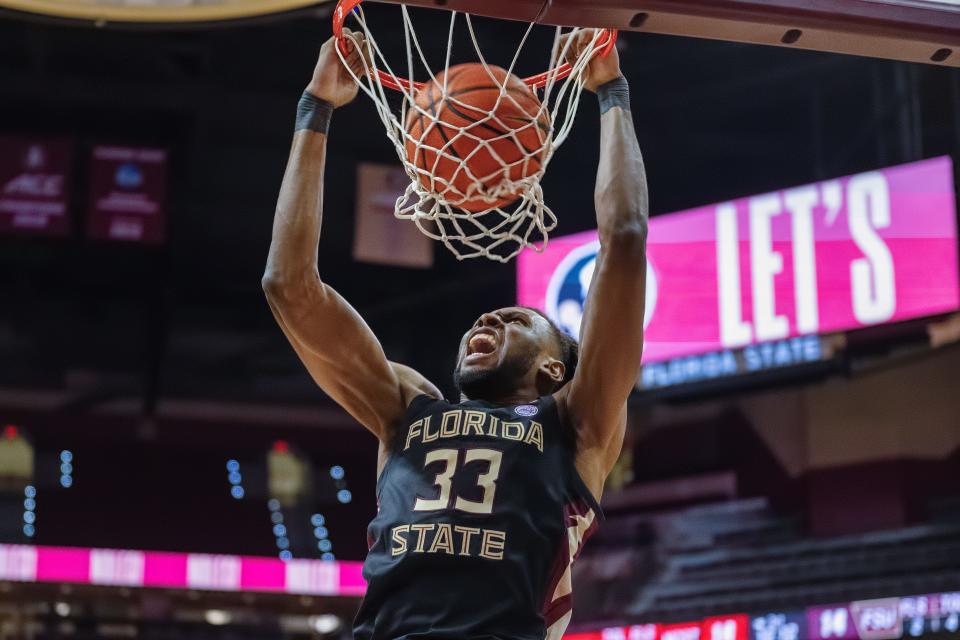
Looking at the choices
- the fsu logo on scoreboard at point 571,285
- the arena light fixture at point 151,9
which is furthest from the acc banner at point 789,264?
the arena light fixture at point 151,9

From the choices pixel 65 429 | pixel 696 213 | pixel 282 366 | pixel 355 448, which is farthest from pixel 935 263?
pixel 65 429

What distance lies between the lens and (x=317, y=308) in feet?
10.5

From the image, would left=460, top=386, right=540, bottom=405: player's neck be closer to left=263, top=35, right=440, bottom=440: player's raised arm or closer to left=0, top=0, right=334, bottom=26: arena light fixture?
left=263, top=35, right=440, bottom=440: player's raised arm

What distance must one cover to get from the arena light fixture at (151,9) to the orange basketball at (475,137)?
31.5 inches

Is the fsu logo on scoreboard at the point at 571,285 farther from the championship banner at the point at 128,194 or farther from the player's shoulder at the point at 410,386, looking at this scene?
the player's shoulder at the point at 410,386

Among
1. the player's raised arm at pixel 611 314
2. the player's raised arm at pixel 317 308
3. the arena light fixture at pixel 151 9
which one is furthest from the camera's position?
the arena light fixture at pixel 151 9

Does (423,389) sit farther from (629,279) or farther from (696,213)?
(696,213)

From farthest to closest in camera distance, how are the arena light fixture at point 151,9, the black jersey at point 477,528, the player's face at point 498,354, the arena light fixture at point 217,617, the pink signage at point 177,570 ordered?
the arena light fixture at point 217,617 → the pink signage at point 177,570 → the arena light fixture at point 151,9 → the player's face at point 498,354 → the black jersey at point 477,528

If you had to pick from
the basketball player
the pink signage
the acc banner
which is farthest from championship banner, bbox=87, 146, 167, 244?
the basketball player

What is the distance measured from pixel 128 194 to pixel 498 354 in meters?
9.08

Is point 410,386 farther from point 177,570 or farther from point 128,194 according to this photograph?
point 177,570

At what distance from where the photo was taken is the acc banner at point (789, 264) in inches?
400

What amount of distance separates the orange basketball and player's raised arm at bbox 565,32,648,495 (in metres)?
0.26

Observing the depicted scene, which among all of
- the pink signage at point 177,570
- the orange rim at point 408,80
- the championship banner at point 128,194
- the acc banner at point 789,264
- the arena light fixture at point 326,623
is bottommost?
the arena light fixture at point 326,623
